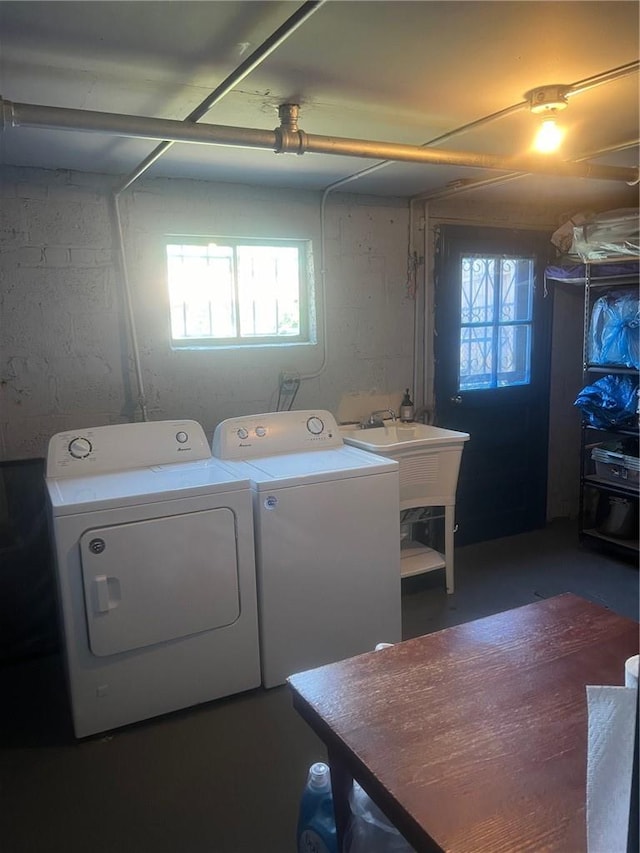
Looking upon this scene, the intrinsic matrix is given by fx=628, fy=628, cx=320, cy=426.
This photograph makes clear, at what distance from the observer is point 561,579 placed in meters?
3.60

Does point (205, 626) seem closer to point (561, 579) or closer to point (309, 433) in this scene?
point (309, 433)

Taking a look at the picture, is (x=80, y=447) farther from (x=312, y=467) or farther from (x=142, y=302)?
(x=312, y=467)

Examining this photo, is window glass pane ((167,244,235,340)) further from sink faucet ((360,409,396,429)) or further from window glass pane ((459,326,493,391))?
window glass pane ((459,326,493,391))

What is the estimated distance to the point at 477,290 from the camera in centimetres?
398

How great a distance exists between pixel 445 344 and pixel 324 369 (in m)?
0.84

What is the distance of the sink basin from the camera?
10.3ft

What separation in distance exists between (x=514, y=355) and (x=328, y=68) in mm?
2778

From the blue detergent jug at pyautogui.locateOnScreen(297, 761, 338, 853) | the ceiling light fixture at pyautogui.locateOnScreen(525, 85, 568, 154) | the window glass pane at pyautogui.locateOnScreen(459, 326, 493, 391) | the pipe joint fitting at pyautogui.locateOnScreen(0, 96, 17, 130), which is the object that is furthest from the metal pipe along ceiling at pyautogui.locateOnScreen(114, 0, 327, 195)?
the window glass pane at pyautogui.locateOnScreen(459, 326, 493, 391)

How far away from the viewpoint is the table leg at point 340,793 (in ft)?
4.07

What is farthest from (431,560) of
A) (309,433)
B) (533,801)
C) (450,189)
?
(533,801)

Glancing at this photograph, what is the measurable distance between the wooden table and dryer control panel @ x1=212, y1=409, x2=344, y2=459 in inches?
67.4

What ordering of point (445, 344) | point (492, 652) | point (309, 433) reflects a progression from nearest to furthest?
point (492, 652) < point (309, 433) < point (445, 344)

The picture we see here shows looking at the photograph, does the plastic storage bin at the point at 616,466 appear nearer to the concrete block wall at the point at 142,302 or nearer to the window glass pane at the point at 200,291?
the concrete block wall at the point at 142,302

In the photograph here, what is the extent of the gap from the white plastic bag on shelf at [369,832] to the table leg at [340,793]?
0.04 ft
